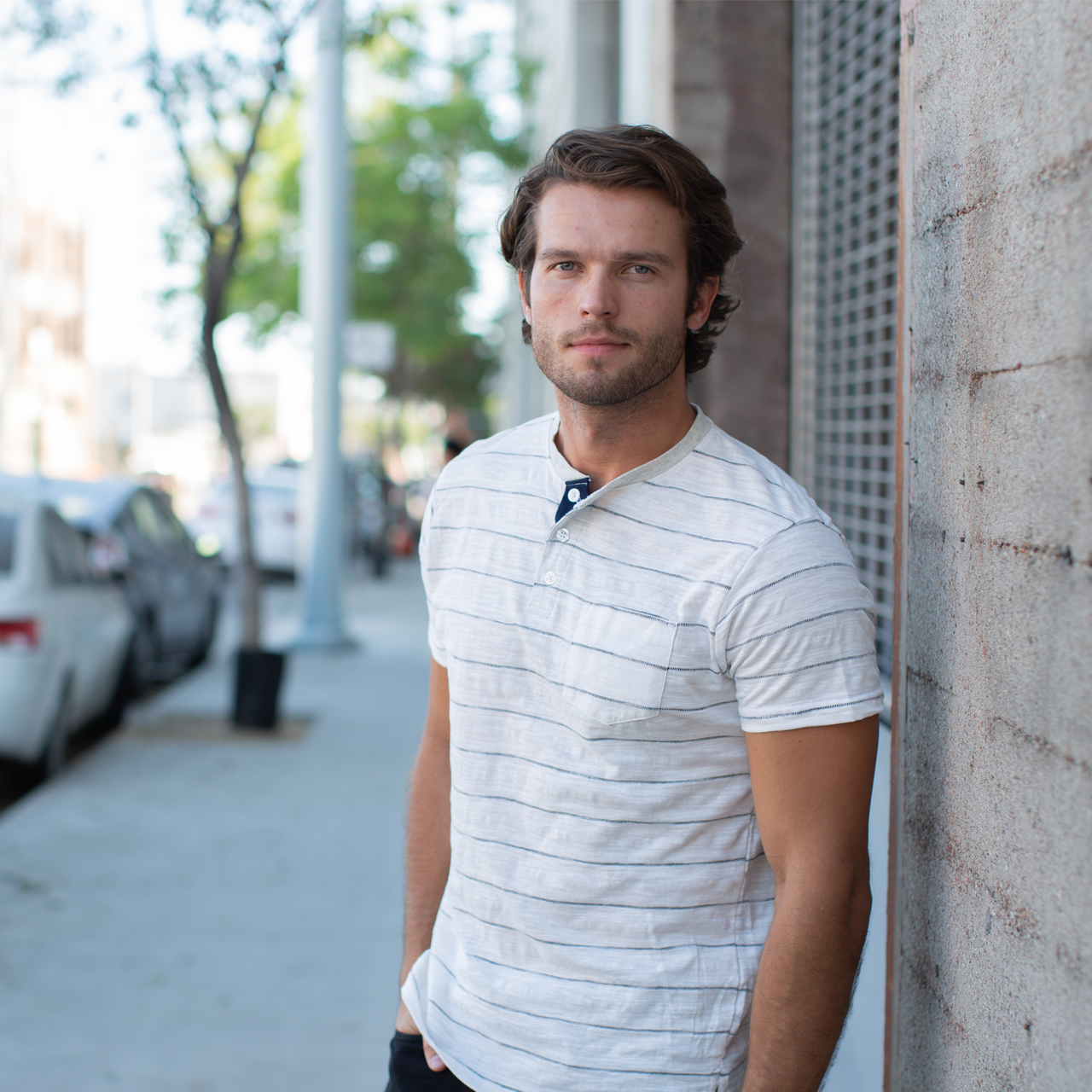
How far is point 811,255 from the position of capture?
4.77 metres

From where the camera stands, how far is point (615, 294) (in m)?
1.87

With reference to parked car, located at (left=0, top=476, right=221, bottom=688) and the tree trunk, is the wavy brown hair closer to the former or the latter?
the tree trunk

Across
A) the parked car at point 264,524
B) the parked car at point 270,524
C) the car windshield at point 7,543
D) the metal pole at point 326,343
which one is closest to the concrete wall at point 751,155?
the car windshield at point 7,543

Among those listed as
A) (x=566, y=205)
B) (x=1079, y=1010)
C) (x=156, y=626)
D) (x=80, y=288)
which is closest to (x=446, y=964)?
(x=1079, y=1010)

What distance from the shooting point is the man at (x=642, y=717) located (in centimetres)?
164

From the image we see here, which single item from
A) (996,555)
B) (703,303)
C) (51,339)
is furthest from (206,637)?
(51,339)

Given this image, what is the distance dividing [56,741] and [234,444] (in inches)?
92.7

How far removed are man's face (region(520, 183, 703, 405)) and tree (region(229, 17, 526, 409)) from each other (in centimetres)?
2182

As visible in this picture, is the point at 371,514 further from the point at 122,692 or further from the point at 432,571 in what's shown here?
the point at 432,571

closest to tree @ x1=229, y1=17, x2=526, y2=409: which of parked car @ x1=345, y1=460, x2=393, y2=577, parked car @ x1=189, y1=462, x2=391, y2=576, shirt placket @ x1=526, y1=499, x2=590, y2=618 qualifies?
parked car @ x1=345, y1=460, x2=393, y2=577

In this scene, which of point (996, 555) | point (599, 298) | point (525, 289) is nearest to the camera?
point (996, 555)

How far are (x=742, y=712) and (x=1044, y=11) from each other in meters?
0.85

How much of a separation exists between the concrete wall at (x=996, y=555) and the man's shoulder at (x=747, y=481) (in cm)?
19

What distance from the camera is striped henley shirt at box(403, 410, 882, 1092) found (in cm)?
166
